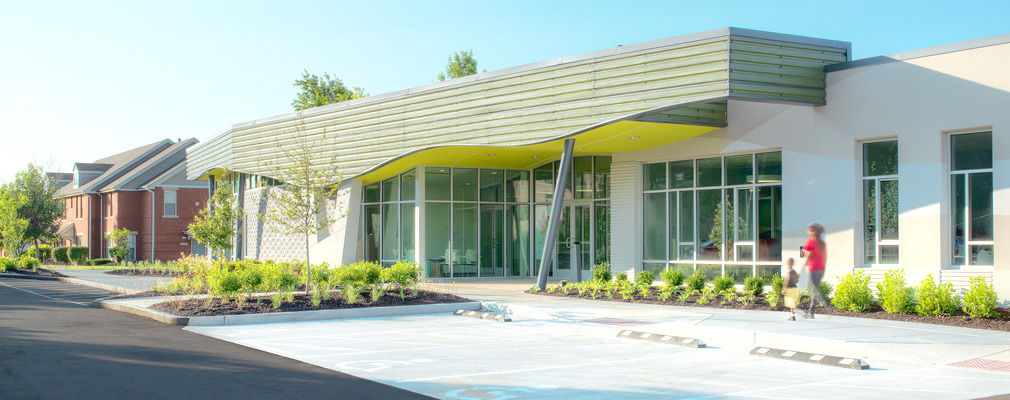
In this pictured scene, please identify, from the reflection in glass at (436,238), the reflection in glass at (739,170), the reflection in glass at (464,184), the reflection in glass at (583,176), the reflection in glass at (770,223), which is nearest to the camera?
the reflection in glass at (770,223)

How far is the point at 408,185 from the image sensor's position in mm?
25766

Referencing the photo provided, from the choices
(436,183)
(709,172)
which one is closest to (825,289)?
(709,172)

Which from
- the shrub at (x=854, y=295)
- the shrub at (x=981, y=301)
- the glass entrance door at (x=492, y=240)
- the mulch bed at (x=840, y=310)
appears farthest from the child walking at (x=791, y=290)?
the glass entrance door at (x=492, y=240)

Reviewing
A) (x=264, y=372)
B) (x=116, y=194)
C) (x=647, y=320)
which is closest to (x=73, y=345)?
(x=264, y=372)

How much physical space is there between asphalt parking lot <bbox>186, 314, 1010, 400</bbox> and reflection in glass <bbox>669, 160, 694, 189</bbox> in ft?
26.2

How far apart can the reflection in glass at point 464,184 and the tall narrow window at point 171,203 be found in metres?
31.9

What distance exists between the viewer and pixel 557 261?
25.3m

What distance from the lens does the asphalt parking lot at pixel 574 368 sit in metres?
7.88

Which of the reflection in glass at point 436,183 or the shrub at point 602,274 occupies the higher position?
the reflection in glass at point 436,183

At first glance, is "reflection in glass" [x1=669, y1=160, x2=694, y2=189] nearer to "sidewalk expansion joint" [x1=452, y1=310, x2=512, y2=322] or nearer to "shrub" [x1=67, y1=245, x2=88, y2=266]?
"sidewalk expansion joint" [x1=452, y1=310, x2=512, y2=322]

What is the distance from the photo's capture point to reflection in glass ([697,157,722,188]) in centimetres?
1958

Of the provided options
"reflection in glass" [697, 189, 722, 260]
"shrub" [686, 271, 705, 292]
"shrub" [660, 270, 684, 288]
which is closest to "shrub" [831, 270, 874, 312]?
"shrub" [686, 271, 705, 292]

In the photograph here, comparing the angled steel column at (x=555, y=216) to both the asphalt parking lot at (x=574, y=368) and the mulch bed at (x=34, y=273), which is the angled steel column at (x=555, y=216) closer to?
the asphalt parking lot at (x=574, y=368)

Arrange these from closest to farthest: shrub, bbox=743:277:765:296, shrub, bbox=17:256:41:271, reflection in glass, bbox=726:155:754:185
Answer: shrub, bbox=743:277:765:296
reflection in glass, bbox=726:155:754:185
shrub, bbox=17:256:41:271
